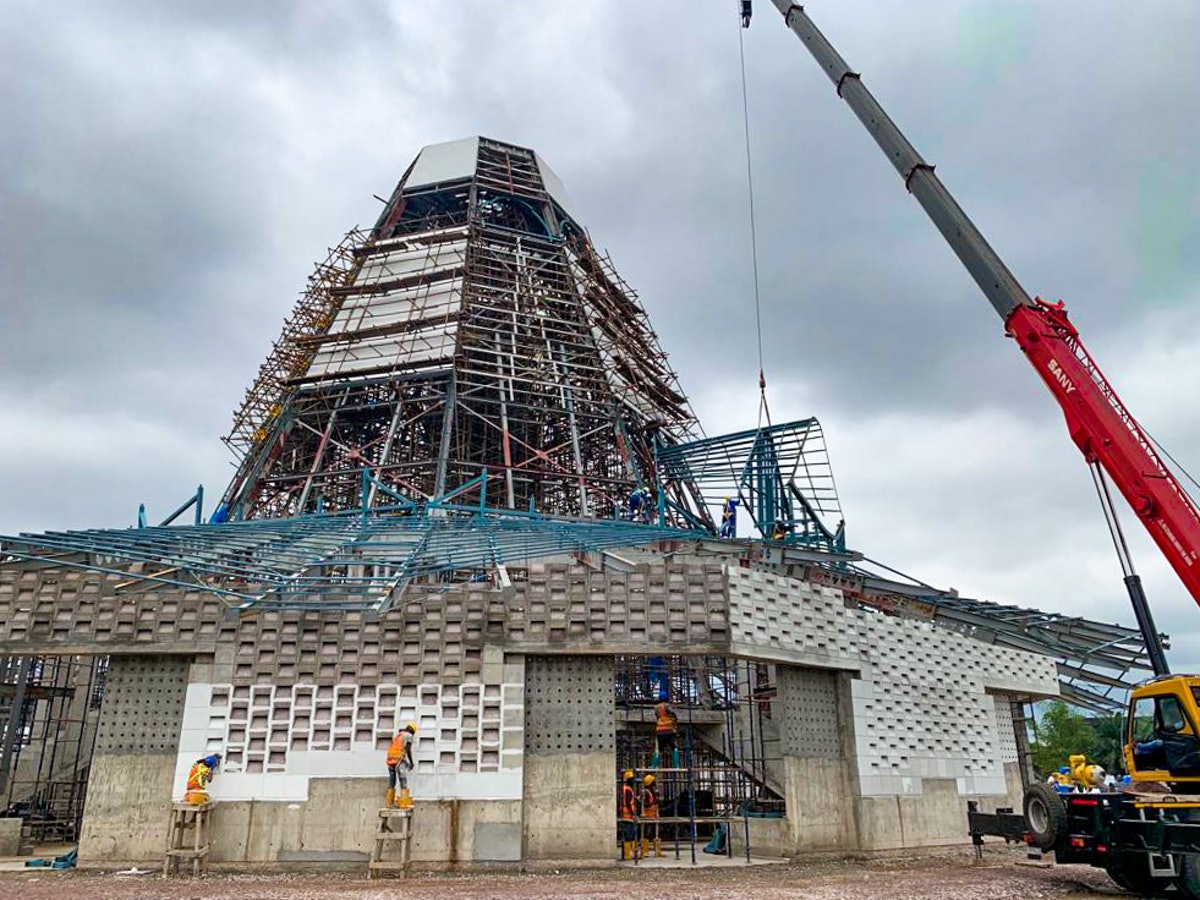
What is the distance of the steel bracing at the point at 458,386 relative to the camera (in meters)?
32.0

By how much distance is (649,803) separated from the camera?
17797 mm

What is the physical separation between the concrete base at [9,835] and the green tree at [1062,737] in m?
55.4

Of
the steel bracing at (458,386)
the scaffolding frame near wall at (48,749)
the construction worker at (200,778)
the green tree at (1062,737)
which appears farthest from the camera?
the green tree at (1062,737)

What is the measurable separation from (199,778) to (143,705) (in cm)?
225

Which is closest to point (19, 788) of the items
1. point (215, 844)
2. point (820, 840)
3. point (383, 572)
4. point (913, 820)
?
point (215, 844)

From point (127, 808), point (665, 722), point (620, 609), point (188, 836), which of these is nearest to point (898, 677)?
point (665, 722)

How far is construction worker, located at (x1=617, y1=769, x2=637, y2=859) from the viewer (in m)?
16.8

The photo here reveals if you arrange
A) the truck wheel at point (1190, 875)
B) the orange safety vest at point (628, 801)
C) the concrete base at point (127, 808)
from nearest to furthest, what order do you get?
the truck wheel at point (1190, 875) < the concrete base at point (127, 808) < the orange safety vest at point (628, 801)

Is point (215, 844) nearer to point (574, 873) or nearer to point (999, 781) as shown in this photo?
point (574, 873)

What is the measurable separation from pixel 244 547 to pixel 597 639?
24.0 feet

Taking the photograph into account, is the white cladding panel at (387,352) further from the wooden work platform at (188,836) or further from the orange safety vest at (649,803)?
the wooden work platform at (188,836)

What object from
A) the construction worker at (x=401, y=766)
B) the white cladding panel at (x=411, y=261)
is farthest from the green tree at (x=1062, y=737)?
the construction worker at (x=401, y=766)

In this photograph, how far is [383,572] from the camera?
765 inches

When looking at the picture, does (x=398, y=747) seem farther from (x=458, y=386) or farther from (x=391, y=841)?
(x=458, y=386)
